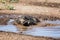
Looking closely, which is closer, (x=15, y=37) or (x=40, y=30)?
(x=15, y=37)

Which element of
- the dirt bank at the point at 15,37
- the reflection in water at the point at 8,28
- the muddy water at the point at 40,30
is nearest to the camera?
the dirt bank at the point at 15,37

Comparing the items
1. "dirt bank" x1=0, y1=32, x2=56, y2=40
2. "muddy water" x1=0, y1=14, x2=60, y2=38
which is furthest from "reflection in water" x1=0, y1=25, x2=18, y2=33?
"dirt bank" x1=0, y1=32, x2=56, y2=40

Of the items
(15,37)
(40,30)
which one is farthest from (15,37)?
(40,30)

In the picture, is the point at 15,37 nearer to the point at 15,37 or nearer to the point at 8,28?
the point at 15,37

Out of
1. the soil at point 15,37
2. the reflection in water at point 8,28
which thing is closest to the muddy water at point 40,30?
the reflection in water at point 8,28

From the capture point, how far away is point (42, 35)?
9.45m

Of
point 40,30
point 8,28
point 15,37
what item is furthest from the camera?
point 8,28

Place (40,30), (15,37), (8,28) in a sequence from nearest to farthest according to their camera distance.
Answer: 1. (15,37)
2. (40,30)
3. (8,28)

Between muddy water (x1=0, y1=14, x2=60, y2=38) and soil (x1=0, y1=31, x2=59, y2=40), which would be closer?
soil (x1=0, y1=31, x2=59, y2=40)

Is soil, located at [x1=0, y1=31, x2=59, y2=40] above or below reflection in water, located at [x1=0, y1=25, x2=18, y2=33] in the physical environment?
above

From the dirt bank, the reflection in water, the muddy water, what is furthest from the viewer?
the reflection in water

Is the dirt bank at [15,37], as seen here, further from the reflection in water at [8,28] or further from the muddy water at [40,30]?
the reflection in water at [8,28]

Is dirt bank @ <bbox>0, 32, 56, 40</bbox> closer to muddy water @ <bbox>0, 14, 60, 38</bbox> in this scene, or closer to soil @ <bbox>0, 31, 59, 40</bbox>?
soil @ <bbox>0, 31, 59, 40</bbox>

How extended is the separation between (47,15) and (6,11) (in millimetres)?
2885
